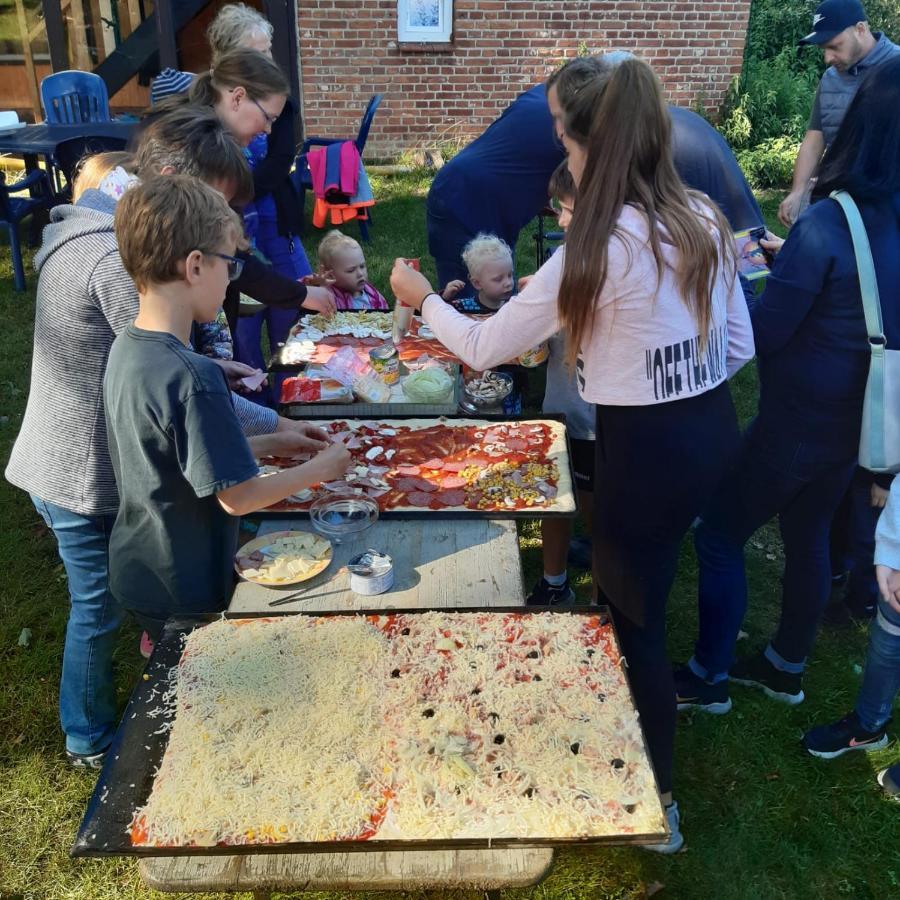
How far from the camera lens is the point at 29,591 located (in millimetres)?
3914

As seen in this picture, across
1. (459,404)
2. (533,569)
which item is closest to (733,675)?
(533,569)

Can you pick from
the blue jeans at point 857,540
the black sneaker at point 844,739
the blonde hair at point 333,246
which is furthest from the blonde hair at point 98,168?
the black sneaker at point 844,739

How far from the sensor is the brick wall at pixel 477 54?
31.0 feet

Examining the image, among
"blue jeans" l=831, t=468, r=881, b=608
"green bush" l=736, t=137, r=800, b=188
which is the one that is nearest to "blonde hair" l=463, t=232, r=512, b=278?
"blue jeans" l=831, t=468, r=881, b=608

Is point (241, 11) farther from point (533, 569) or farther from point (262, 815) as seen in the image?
point (262, 815)

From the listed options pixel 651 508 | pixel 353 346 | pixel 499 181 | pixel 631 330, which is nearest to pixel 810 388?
pixel 651 508

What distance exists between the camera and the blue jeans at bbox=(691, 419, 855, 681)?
9.04 ft

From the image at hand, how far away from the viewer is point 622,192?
2.05 metres

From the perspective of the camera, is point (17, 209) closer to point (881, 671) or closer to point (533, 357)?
point (533, 357)

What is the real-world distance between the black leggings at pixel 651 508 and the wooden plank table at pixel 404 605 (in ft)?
1.05

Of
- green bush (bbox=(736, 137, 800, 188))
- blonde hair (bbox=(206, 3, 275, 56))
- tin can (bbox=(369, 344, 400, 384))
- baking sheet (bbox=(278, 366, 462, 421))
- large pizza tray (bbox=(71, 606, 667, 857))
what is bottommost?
green bush (bbox=(736, 137, 800, 188))

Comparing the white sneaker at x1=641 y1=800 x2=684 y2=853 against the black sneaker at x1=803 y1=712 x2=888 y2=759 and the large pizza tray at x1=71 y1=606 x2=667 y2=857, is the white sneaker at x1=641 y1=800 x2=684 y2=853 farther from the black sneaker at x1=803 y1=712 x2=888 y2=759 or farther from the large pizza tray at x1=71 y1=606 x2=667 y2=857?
→ the large pizza tray at x1=71 y1=606 x2=667 y2=857

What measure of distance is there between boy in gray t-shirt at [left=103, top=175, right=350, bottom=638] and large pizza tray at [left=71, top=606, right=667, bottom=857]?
0.82 ft

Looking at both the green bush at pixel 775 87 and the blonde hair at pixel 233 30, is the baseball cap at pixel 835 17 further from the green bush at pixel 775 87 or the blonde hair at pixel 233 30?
the green bush at pixel 775 87
